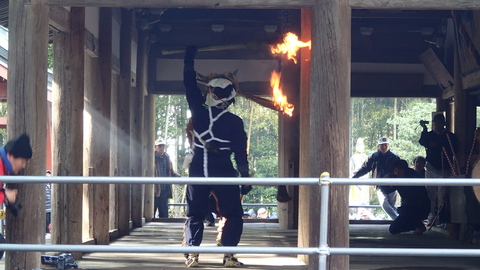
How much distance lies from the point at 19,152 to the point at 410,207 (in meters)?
6.40

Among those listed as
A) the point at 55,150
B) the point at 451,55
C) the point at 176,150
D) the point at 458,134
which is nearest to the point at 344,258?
the point at 55,150

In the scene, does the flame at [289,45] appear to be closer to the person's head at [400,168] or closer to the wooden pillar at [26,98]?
the wooden pillar at [26,98]

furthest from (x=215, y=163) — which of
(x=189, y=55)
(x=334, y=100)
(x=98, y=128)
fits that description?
(x=98, y=128)

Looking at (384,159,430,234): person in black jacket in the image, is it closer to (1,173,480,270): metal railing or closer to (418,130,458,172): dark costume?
(418,130,458,172): dark costume

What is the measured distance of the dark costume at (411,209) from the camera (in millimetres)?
10445

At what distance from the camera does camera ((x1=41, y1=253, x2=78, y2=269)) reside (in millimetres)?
6098

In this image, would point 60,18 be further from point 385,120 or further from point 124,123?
point 385,120

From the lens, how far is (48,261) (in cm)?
634

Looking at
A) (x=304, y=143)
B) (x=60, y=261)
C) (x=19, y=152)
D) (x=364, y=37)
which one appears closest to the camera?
(x=19, y=152)

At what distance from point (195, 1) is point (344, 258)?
2.26 m

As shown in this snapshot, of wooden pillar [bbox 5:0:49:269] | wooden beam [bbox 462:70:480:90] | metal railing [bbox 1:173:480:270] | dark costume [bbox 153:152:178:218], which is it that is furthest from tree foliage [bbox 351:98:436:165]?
metal railing [bbox 1:173:480:270]

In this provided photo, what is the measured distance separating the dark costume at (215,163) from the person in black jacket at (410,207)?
409 centimetres

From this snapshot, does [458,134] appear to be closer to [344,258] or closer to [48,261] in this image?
[344,258]

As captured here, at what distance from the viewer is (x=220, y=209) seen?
6.85m
